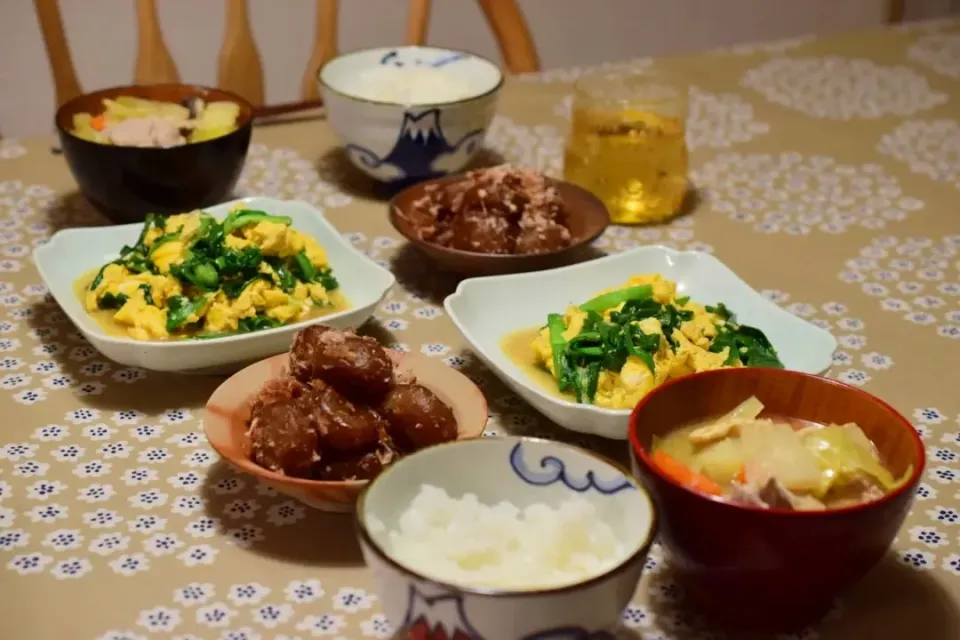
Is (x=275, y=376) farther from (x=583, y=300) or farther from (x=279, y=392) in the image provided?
(x=583, y=300)

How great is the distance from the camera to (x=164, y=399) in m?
1.34

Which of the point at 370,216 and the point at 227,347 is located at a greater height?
the point at 227,347

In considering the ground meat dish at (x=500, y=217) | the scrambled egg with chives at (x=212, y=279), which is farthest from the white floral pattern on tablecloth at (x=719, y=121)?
the scrambled egg with chives at (x=212, y=279)

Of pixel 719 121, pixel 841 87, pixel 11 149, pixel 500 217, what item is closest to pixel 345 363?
pixel 500 217

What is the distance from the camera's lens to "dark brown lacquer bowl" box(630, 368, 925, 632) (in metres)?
0.89

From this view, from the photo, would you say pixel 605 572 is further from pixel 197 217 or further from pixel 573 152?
pixel 573 152

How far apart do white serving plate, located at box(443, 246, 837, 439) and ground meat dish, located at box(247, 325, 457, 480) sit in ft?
0.51

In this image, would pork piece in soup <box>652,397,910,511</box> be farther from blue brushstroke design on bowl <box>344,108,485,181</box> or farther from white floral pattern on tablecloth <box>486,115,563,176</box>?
white floral pattern on tablecloth <box>486,115,563,176</box>

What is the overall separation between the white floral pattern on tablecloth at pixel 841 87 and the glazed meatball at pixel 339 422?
1.63m

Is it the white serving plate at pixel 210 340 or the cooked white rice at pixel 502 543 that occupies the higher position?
the cooked white rice at pixel 502 543

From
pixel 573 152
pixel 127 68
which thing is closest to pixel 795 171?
pixel 573 152

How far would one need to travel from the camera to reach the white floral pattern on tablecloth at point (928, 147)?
2.12 meters

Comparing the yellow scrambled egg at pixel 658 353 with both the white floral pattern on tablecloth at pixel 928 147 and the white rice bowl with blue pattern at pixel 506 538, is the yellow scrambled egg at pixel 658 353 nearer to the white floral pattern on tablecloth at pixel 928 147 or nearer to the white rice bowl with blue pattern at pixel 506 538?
the white rice bowl with blue pattern at pixel 506 538

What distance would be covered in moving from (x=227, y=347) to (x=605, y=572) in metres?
0.65
